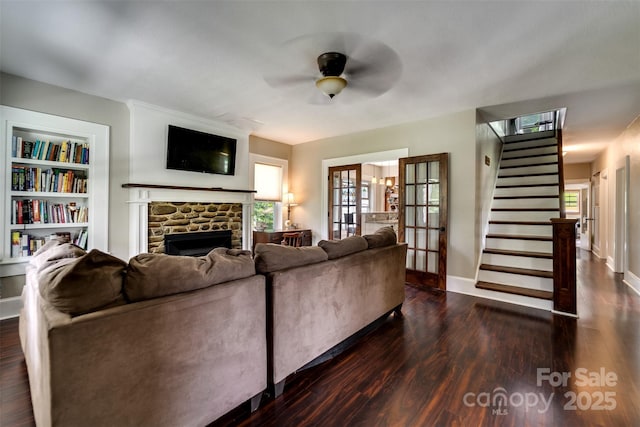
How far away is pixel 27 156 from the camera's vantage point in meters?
3.05

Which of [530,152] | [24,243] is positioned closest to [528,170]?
[530,152]

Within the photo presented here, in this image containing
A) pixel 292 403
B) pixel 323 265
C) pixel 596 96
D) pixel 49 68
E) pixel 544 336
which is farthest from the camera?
pixel 596 96

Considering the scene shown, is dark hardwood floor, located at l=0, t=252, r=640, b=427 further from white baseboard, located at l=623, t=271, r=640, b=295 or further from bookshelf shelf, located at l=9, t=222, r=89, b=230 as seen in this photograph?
white baseboard, located at l=623, t=271, r=640, b=295

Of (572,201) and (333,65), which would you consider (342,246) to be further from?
(572,201)

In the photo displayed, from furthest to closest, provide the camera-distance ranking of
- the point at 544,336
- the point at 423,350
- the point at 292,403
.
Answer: the point at 544,336, the point at 423,350, the point at 292,403

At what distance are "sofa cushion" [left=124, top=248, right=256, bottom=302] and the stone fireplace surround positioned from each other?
8.97 feet

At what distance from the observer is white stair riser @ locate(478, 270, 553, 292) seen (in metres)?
3.59

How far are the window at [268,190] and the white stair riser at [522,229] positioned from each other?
398 centimetres

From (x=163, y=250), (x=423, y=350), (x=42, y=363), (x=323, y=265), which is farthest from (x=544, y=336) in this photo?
(x=163, y=250)

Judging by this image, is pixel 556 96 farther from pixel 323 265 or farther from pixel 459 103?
pixel 323 265

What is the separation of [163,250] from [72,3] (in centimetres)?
287

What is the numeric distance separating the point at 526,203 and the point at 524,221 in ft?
2.22

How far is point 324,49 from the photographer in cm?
241

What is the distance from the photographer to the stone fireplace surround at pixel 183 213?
372cm
